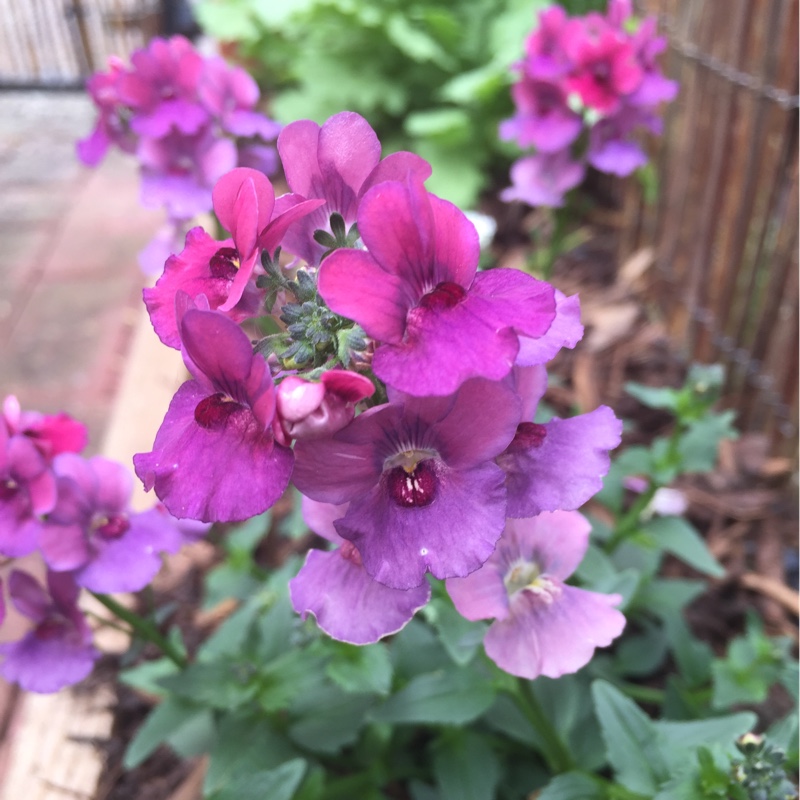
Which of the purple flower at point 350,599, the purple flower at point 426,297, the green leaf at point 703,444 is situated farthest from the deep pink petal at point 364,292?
Result: the green leaf at point 703,444

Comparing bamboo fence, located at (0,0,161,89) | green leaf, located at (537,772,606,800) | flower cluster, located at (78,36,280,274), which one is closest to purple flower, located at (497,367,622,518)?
green leaf, located at (537,772,606,800)

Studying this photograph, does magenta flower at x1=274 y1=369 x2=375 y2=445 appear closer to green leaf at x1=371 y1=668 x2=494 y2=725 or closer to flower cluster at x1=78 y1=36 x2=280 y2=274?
green leaf at x1=371 y1=668 x2=494 y2=725

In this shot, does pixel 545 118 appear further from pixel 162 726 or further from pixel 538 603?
pixel 162 726

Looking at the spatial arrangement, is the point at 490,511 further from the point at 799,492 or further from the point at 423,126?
the point at 423,126

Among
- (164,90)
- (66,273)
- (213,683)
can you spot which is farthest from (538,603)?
(66,273)

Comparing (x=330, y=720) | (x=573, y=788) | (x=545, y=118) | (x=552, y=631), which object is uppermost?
(x=545, y=118)
